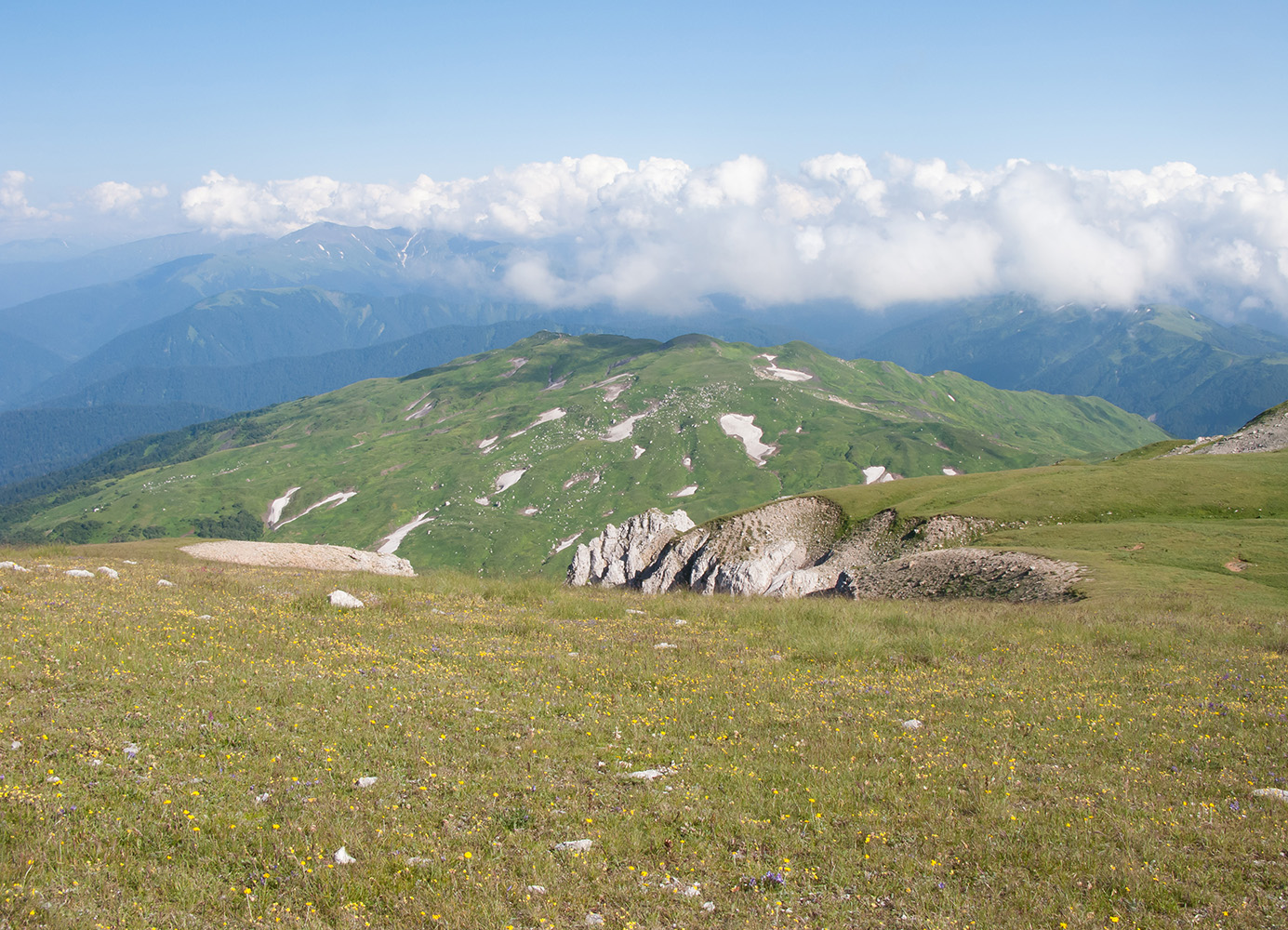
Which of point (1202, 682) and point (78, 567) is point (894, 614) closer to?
point (1202, 682)

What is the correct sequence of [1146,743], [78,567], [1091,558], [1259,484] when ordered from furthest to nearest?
[1259,484] → [1091,558] → [78,567] → [1146,743]

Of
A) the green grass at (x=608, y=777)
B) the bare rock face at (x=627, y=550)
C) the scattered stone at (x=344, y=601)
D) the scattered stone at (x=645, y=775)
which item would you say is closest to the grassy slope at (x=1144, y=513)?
the green grass at (x=608, y=777)

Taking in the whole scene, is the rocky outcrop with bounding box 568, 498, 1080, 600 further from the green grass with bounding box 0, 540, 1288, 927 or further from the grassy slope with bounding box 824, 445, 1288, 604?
the green grass with bounding box 0, 540, 1288, 927

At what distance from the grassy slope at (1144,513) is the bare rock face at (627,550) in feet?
60.3

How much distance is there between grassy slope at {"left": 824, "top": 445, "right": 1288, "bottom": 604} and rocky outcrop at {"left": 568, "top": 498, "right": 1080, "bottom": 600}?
7.54 ft

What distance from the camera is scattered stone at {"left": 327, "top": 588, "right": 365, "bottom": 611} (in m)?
23.1

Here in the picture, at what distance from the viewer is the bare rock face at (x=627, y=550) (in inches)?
2867

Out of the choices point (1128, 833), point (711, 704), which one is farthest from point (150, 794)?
point (1128, 833)

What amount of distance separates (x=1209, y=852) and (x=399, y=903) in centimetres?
1119

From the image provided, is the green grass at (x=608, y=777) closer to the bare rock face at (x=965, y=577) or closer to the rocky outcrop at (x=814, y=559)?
the bare rock face at (x=965, y=577)

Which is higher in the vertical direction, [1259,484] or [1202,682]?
[1259,484]

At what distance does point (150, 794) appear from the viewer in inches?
418

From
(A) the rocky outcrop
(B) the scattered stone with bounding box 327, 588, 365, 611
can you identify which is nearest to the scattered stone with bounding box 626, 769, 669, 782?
(B) the scattered stone with bounding box 327, 588, 365, 611

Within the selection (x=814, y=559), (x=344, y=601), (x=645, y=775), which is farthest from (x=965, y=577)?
(x=645, y=775)
